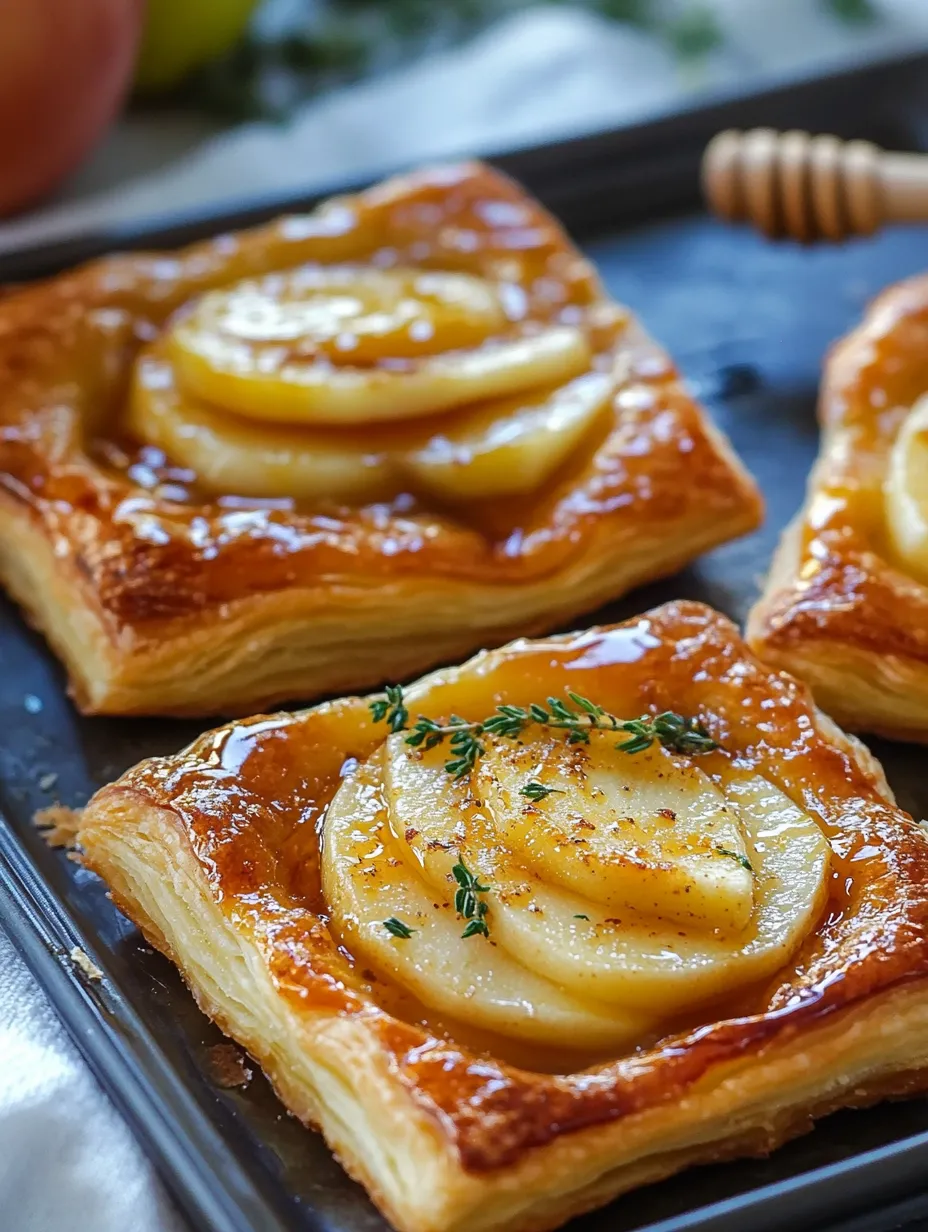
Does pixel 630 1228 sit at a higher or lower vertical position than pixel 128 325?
lower

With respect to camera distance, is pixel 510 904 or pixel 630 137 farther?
pixel 630 137

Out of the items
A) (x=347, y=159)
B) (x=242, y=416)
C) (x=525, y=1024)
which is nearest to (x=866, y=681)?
(x=525, y=1024)

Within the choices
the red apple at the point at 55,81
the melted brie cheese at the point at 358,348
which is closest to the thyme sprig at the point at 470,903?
the melted brie cheese at the point at 358,348

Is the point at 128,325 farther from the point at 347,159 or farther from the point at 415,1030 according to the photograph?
the point at 415,1030

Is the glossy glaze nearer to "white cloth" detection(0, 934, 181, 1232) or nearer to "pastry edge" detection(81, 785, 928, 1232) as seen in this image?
"pastry edge" detection(81, 785, 928, 1232)

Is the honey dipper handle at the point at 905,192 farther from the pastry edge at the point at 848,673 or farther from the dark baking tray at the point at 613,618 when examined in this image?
the pastry edge at the point at 848,673

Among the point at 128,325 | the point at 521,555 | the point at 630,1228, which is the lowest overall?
→ the point at 630,1228

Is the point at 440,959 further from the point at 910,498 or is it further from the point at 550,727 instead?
the point at 910,498
